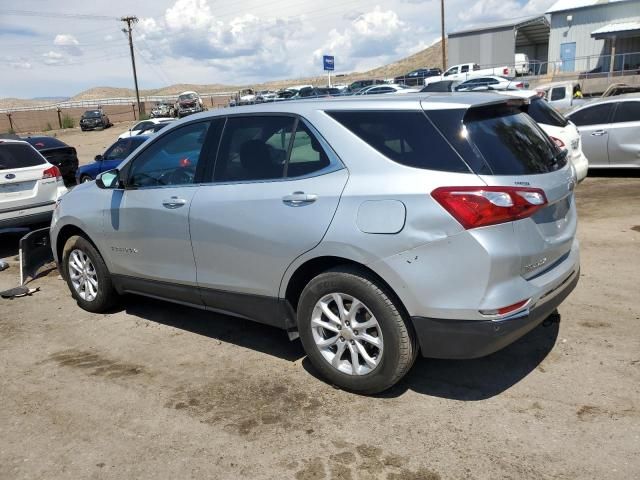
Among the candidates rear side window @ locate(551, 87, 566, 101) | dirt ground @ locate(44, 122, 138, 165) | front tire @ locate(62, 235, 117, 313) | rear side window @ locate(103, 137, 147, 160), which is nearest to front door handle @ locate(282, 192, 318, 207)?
front tire @ locate(62, 235, 117, 313)

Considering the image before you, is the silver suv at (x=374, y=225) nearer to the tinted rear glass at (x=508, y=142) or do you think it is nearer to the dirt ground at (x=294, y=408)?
the tinted rear glass at (x=508, y=142)

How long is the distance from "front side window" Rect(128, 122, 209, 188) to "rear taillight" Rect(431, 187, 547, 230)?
211 centimetres

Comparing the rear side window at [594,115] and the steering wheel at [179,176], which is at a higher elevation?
the rear side window at [594,115]

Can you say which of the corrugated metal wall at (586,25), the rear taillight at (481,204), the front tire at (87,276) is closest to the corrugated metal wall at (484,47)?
the corrugated metal wall at (586,25)

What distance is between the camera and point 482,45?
5369 centimetres

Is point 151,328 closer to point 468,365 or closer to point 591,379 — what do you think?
point 468,365

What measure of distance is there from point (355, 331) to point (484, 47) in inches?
2185

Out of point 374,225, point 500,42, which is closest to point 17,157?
point 374,225

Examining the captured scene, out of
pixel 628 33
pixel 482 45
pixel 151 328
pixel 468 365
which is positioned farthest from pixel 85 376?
pixel 482 45

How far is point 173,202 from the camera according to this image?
4430 millimetres

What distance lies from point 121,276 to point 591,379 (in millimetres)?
3844

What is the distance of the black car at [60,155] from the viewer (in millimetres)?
15536

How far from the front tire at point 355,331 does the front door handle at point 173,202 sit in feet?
4.24

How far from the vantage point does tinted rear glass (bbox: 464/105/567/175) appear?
3.28 metres
